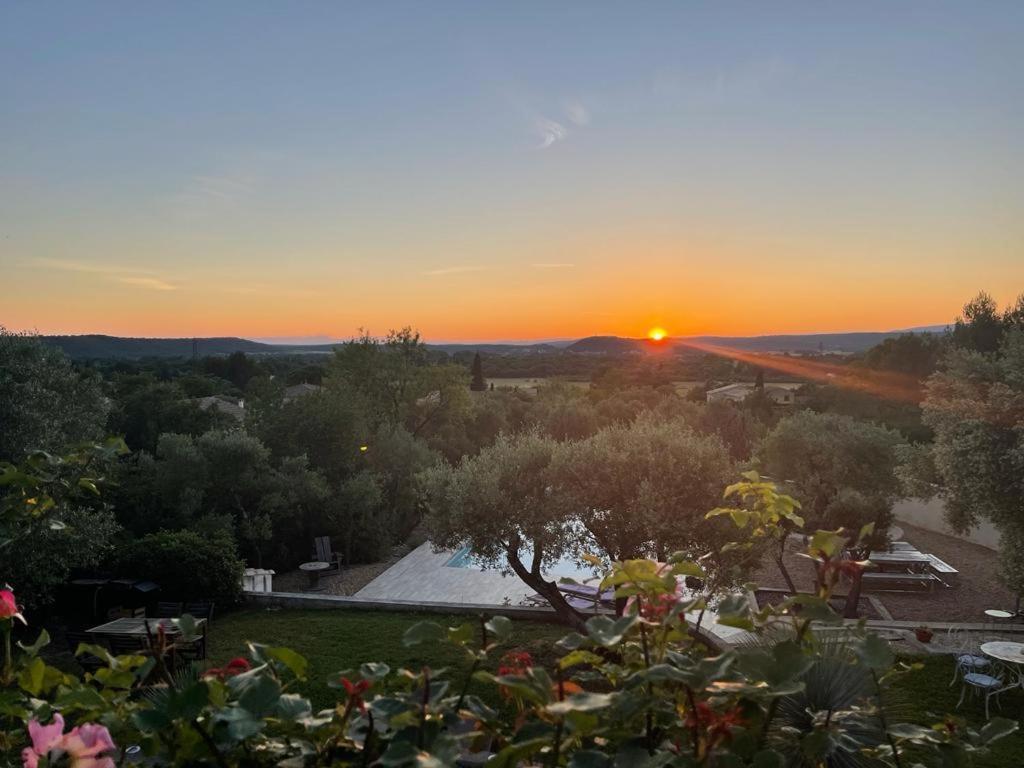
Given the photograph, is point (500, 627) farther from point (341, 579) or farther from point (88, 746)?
point (341, 579)

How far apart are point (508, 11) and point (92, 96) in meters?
6.88

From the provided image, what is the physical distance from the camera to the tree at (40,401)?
12.8m

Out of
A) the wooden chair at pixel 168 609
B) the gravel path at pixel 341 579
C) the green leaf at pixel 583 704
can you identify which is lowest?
the gravel path at pixel 341 579

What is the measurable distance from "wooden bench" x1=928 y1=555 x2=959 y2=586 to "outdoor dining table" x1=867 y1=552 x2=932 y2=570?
0.53ft

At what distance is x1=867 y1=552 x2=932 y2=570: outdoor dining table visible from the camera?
57.0ft

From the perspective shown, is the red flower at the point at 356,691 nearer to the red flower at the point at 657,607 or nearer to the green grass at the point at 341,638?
the red flower at the point at 657,607

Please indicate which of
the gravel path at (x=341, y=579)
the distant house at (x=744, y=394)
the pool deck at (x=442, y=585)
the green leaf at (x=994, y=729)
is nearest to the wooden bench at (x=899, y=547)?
the pool deck at (x=442, y=585)

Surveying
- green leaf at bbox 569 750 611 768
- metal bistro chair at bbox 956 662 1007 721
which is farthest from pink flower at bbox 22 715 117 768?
metal bistro chair at bbox 956 662 1007 721

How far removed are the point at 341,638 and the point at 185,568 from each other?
4108 millimetres

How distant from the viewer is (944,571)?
57.7ft

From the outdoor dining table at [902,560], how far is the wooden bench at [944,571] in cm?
16

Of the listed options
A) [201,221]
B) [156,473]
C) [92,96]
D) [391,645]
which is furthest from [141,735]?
[156,473]

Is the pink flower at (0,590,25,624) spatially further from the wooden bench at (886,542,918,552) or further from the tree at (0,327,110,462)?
the wooden bench at (886,542,918,552)

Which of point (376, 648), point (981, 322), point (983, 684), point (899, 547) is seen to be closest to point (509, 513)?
point (376, 648)
